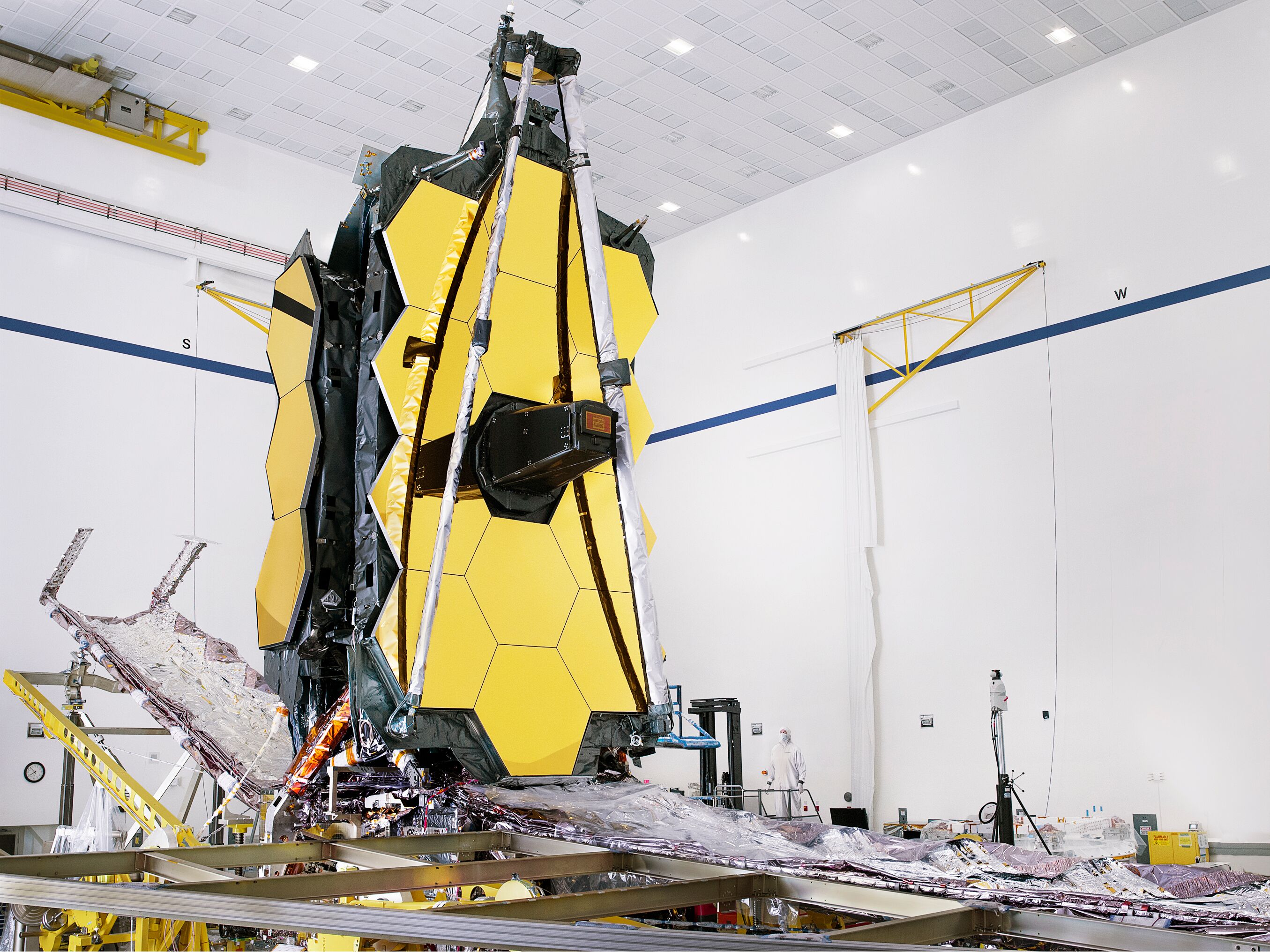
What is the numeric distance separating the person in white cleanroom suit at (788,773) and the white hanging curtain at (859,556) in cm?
65

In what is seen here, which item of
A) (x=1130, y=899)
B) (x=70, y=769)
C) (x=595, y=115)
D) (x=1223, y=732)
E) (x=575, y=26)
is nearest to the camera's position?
(x=1130, y=899)

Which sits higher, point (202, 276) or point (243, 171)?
point (243, 171)

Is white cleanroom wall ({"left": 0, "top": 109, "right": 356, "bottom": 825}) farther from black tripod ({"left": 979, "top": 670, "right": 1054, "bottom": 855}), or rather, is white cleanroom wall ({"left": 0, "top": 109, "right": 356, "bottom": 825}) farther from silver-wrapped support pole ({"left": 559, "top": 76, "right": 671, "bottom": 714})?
black tripod ({"left": 979, "top": 670, "right": 1054, "bottom": 855})

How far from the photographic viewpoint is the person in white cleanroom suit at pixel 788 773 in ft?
40.8

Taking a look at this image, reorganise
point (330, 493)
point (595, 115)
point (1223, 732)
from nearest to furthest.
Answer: point (330, 493) → point (1223, 732) → point (595, 115)

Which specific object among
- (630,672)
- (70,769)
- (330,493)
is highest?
(330,493)

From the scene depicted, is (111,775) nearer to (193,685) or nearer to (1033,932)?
(193,685)

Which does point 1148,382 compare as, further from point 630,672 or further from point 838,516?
point 630,672

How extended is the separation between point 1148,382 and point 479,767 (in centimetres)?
903

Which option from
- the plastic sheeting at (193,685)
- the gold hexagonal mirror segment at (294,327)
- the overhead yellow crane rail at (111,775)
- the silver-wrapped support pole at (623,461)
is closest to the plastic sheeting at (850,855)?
the silver-wrapped support pole at (623,461)

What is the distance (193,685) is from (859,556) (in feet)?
28.5

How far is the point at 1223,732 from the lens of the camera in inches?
388

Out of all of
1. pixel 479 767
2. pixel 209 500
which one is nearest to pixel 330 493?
pixel 479 767

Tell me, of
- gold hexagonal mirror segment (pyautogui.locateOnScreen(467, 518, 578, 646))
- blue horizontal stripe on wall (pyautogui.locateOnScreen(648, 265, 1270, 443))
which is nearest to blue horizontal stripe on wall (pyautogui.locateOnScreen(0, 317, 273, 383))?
blue horizontal stripe on wall (pyautogui.locateOnScreen(648, 265, 1270, 443))
